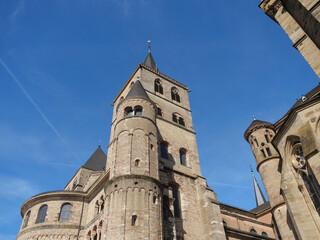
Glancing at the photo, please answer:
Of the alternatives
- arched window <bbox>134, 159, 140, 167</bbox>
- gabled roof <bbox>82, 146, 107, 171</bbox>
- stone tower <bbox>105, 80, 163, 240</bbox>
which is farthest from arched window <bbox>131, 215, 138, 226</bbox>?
gabled roof <bbox>82, 146, 107, 171</bbox>

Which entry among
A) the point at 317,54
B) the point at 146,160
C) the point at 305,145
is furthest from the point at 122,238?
the point at 317,54

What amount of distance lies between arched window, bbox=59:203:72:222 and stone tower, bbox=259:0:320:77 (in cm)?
2066

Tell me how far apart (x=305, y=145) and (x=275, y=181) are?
12.4 m

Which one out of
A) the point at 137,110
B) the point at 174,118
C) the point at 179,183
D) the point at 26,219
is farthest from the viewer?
the point at 174,118

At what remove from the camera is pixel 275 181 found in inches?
985

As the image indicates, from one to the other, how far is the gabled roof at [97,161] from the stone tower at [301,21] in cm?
2605

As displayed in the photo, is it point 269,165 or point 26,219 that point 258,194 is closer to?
point 269,165

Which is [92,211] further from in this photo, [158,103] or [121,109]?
[158,103]

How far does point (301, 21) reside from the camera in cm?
1325

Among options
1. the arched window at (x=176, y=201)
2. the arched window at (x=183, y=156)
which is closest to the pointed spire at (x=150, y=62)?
the arched window at (x=183, y=156)

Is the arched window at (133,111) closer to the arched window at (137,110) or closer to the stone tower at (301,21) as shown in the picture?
the arched window at (137,110)

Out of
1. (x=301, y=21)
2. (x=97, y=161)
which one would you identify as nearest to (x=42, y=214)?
(x=97, y=161)

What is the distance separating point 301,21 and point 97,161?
30183 mm

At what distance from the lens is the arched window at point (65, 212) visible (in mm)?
22734
